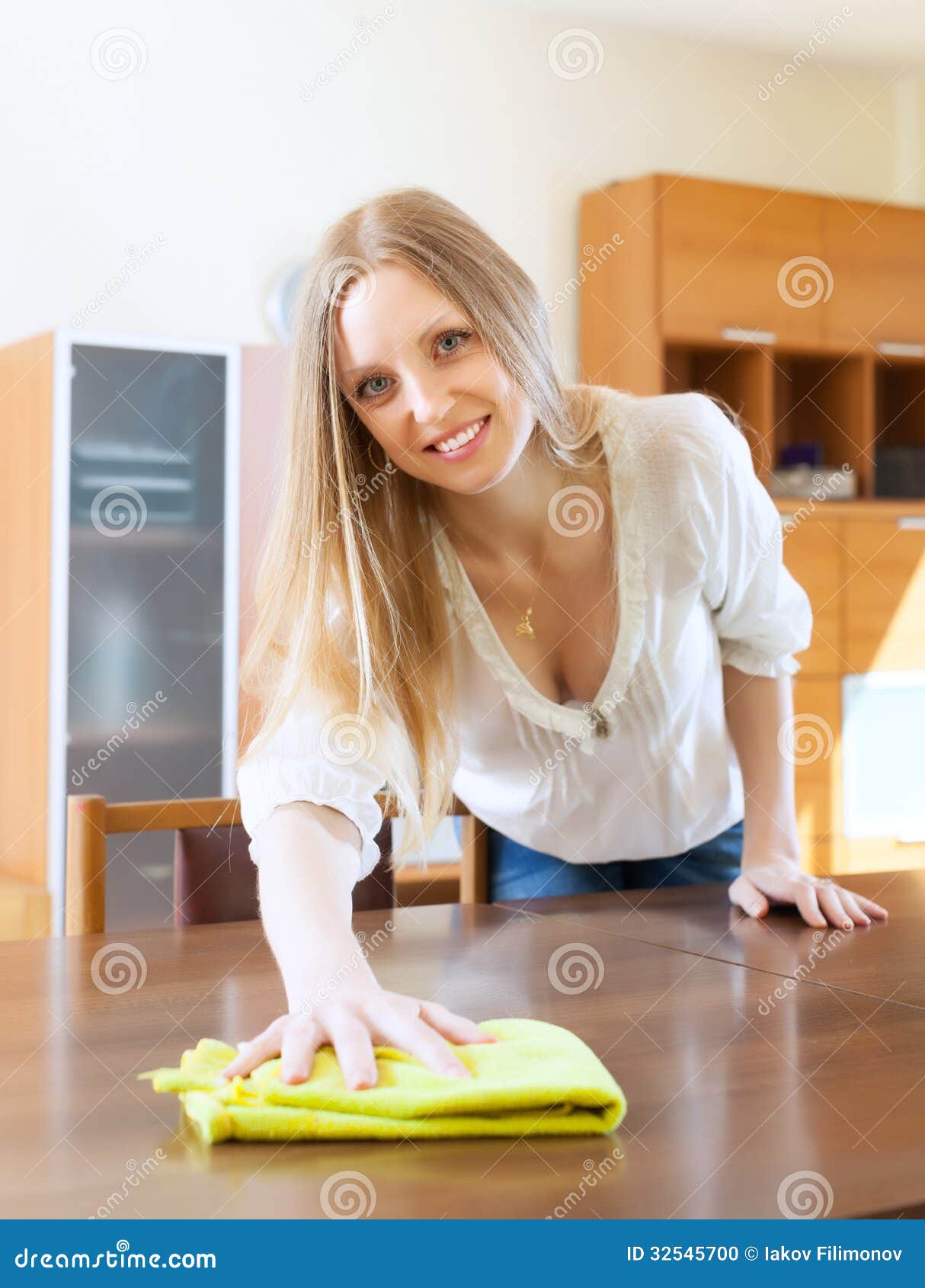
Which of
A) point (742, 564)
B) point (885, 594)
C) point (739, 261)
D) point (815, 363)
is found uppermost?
point (739, 261)

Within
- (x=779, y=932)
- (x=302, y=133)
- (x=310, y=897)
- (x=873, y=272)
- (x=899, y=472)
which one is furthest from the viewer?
(x=899, y=472)

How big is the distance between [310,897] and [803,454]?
3.62 metres

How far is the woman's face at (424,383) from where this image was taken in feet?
4.39

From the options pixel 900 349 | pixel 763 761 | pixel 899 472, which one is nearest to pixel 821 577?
pixel 899 472

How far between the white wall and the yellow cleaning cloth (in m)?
3.09

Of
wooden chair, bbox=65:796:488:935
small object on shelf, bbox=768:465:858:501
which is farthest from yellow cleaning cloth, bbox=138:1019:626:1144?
small object on shelf, bbox=768:465:858:501

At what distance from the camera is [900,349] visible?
4727 mm

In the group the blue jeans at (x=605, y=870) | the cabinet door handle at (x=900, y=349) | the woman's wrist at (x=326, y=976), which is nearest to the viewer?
the woman's wrist at (x=326, y=976)

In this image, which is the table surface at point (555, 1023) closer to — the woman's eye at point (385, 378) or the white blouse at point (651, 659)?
the white blouse at point (651, 659)

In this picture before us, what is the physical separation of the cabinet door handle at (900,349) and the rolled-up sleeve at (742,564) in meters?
3.21

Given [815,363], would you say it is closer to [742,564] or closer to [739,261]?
[739,261]

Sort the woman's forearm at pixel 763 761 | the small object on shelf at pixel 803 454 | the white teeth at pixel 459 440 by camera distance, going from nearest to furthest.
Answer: the white teeth at pixel 459 440 < the woman's forearm at pixel 763 761 < the small object on shelf at pixel 803 454

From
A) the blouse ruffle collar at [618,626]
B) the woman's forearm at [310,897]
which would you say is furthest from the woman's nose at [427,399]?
the woman's forearm at [310,897]

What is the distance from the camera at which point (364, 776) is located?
4.54ft
